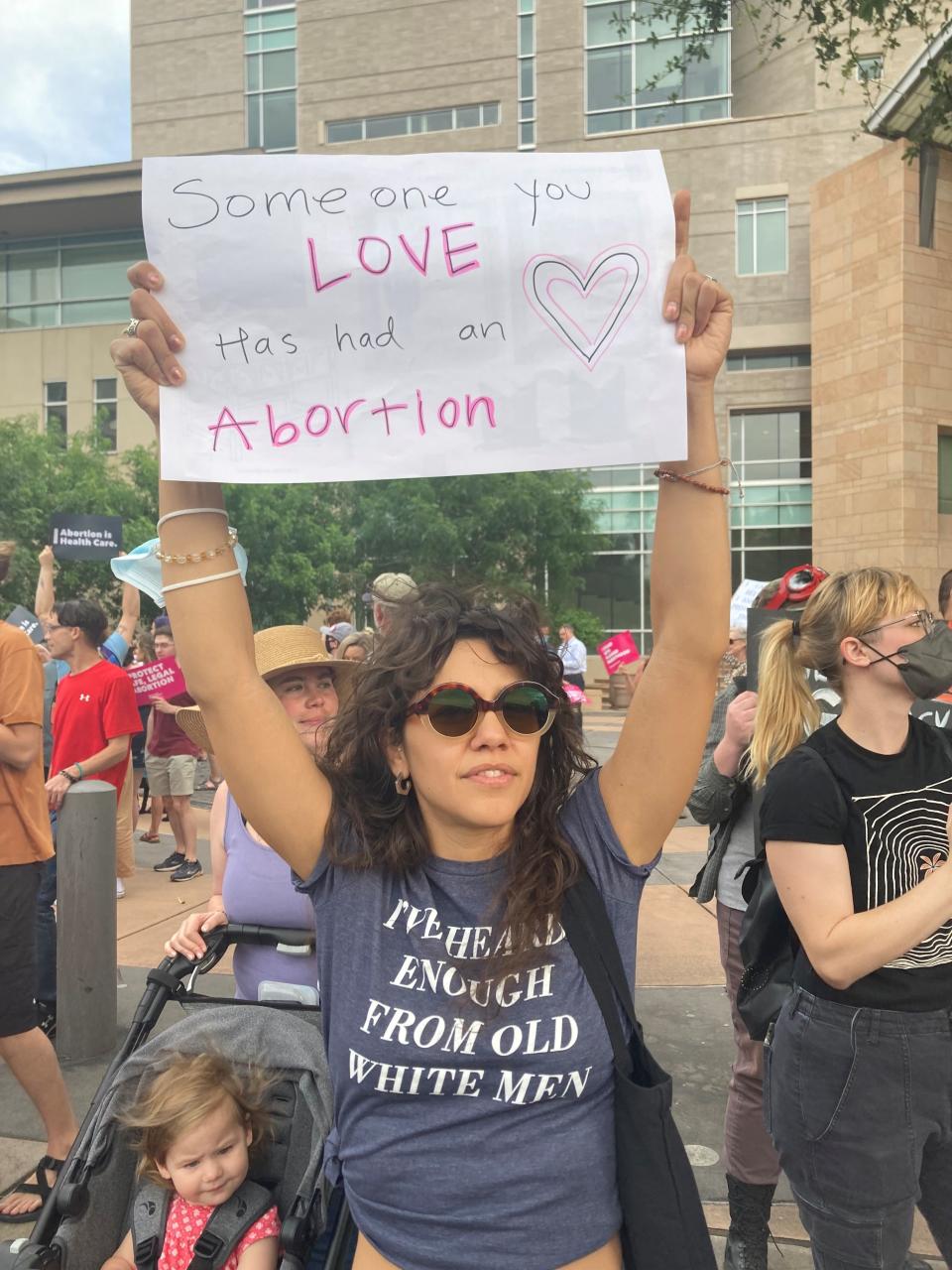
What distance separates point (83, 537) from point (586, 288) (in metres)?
10.0

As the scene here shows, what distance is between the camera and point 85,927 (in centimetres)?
448

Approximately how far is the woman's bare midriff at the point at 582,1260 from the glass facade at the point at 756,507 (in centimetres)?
3203

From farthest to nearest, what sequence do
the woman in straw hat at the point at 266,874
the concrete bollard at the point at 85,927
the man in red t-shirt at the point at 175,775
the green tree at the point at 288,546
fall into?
the green tree at the point at 288,546 < the man in red t-shirt at the point at 175,775 < the concrete bollard at the point at 85,927 < the woman in straw hat at the point at 266,874

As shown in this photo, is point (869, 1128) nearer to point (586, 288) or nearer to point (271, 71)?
point (586, 288)

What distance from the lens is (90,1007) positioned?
14.5 feet

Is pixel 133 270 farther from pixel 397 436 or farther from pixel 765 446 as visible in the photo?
pixel 765 446

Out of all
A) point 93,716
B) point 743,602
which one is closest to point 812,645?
point 743,602

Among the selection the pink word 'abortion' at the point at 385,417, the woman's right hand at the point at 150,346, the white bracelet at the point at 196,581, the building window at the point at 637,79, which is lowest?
the white bracelet at the point at 196,581

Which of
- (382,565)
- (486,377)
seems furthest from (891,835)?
(382,565)

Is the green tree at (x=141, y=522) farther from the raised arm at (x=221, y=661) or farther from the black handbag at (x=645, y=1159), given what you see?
the black handbag at (x=645, y=1159)

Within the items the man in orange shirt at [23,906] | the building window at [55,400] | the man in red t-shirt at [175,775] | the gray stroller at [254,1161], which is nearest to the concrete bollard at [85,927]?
the man in orange shirt at [23,906]

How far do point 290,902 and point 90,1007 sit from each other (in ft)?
7.69

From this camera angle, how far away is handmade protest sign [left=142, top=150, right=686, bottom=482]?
166cm

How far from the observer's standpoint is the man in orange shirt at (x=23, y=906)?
10.6 ft
